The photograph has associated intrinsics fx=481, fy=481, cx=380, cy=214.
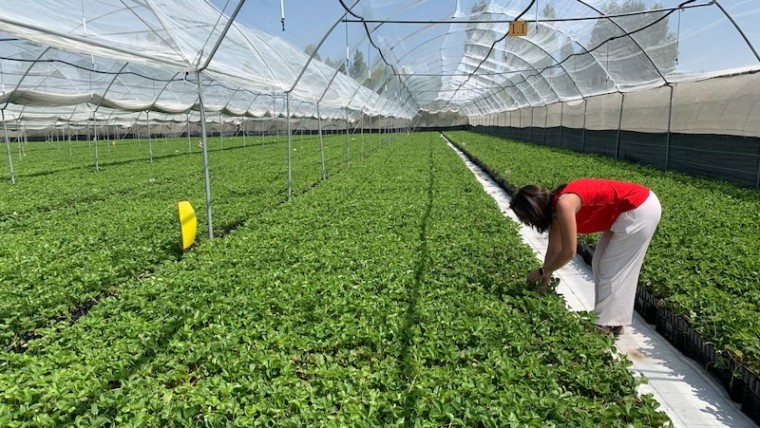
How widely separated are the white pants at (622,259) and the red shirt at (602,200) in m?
0.06

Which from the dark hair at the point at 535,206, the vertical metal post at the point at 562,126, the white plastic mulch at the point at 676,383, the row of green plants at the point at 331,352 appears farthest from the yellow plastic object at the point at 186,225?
the vertical metal post at the point at 562,126

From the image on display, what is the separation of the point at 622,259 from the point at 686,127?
12124 millimetres

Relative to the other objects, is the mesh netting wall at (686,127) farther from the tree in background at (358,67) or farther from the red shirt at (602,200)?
the tree in background at (358,67)

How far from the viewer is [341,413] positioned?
2764 mm

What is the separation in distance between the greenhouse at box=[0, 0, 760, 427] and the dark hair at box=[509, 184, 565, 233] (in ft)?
2.44

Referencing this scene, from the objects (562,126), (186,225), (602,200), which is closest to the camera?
(602,200)

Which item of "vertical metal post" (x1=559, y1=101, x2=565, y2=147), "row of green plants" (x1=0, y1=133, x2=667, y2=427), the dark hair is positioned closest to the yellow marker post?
"row of green plants" (x1=0, y1=133, x2=667, y2=427)

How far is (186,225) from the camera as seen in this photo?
679cm

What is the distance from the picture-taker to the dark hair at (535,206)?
12.4ft

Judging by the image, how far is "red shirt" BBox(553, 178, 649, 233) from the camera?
4012mm

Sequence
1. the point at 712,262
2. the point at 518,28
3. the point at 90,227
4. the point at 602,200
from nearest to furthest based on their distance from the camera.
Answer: the point at 602,200
the point at 712,262
the point at 90,227
the point at 518,28

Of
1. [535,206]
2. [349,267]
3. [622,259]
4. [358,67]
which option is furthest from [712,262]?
[358,67]

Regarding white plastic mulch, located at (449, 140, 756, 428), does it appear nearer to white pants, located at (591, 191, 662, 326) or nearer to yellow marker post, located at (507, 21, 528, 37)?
white pants, located at (591, 191, 662, 326)

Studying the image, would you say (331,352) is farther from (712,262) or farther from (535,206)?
(712,262)
